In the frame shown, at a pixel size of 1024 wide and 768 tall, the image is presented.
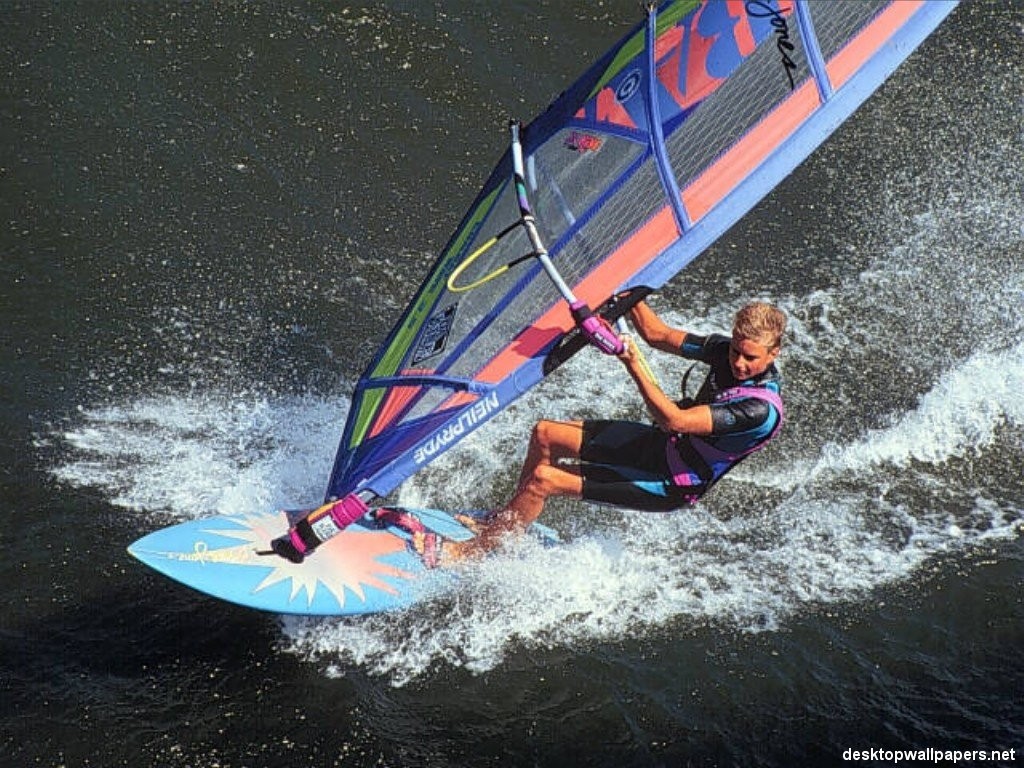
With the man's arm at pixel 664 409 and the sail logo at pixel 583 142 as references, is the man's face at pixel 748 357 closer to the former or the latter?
the man's arm at pixel 664 409

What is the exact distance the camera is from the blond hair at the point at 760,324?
5340mm

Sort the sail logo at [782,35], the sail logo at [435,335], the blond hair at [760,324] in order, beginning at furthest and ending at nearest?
the sail logo at [435,335] < the blond hair at [760,324] < the sail logo at [782,35]

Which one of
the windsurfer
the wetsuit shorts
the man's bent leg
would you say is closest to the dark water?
the man's bent leg

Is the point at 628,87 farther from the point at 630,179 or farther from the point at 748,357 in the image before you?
the point at 748,357

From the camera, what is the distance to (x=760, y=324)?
5.34 meters

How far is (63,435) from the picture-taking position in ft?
22.4

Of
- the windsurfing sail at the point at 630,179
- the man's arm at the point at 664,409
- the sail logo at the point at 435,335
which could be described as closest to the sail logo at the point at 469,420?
the windsurfing sail at the point at 630,179

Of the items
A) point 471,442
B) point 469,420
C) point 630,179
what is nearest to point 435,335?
point 469,420

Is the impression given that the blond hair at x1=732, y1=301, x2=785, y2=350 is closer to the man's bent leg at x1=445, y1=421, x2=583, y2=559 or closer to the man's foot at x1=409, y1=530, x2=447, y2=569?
the man's bent leg at x1=445, y1=421, x2=583, y2=559

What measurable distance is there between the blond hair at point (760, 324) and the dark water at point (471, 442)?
5.85ft

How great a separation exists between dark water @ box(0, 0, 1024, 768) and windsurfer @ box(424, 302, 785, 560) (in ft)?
1.78

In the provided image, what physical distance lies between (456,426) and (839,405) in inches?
141

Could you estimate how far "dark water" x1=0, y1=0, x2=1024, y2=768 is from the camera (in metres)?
5.76

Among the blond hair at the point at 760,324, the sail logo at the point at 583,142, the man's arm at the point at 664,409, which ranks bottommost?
the man's arm at the point at 664,409
